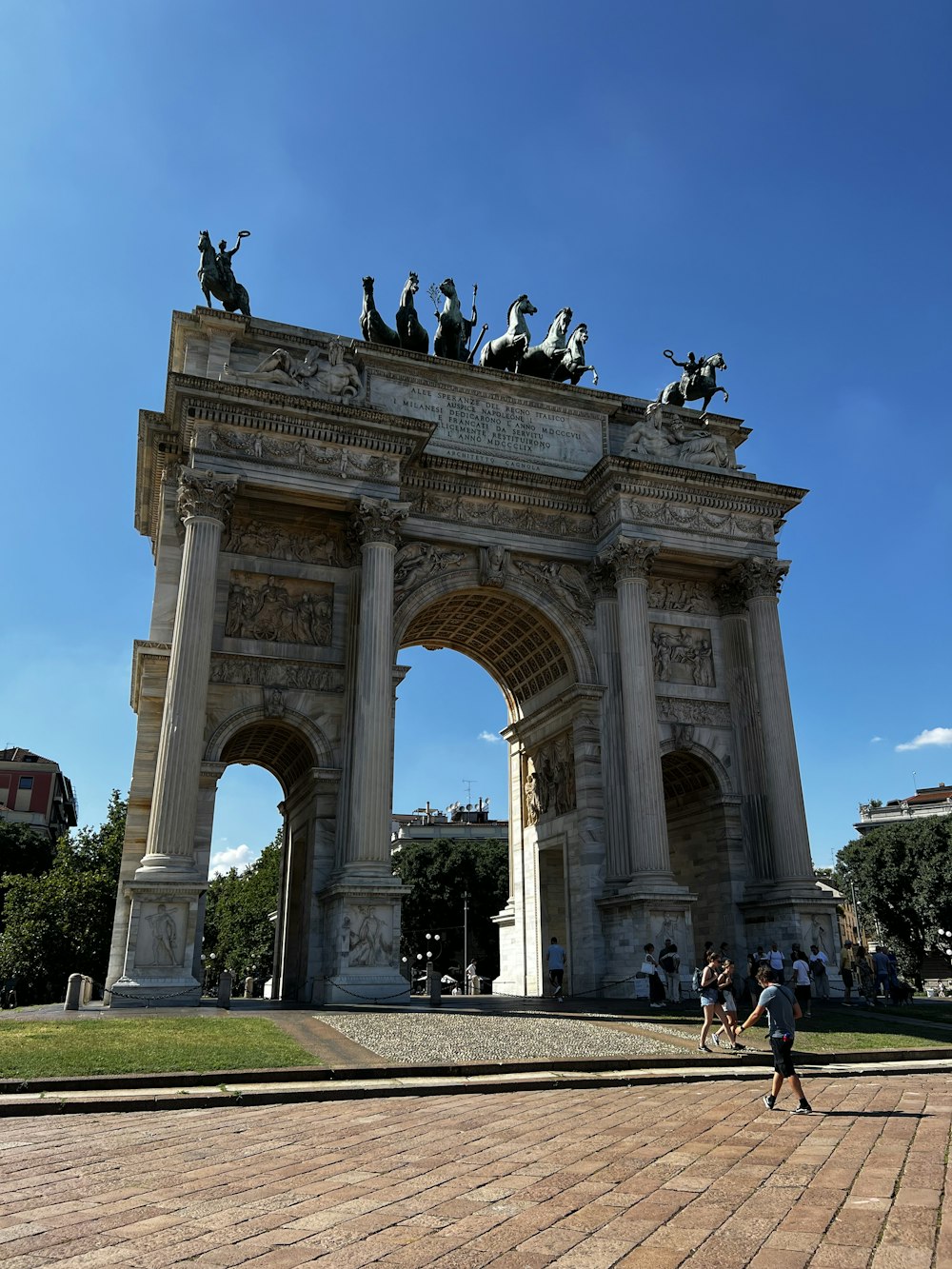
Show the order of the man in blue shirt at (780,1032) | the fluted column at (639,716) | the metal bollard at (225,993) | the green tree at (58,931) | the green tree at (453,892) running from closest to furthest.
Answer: the man in blue shirt at (780,1032) < the metal bollard at (225,993) < the fluted column at (639,716) < the green tree at (58,931) < the green tree at (453,892)

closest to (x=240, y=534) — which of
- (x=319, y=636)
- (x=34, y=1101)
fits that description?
(x=319, y=636)

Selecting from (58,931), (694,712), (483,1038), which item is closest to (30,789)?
(58,931)

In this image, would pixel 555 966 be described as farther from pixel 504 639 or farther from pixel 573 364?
pixel 573 364

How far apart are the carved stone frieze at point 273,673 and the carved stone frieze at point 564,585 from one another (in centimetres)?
808

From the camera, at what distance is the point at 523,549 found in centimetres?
3319

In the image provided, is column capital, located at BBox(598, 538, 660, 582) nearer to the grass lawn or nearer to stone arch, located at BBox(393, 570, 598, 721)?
stone arch, located at BBox(393, 570, 598, 721)

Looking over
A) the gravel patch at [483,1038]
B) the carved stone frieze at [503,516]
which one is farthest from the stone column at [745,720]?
the gravel patch at [483,1038]

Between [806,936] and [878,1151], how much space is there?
2266 centimetres

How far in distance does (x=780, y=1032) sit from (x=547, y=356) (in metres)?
30.3

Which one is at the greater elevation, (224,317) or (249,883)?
(224,317)

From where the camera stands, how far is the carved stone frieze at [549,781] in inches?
1316

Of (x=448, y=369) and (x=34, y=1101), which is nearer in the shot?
(x=34, y=1101)

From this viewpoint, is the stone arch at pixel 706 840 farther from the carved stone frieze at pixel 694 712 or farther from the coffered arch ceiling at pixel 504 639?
the coffered arch ceiling at pixel 504 639

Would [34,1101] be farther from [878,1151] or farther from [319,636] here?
[319,636]
